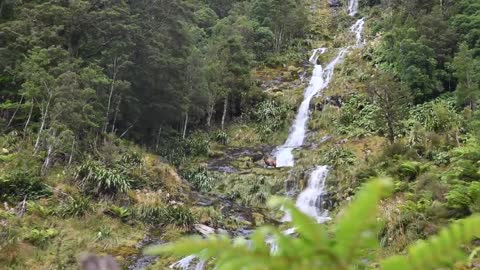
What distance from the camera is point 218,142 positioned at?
27562 millimetres

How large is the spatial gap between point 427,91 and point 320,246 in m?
26.2

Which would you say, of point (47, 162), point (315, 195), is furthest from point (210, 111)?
point (47, 162)

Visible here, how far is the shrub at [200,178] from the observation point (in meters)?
20.7

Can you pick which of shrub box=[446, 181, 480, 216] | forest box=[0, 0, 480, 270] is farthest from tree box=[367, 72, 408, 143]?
shrub box=[446, 181, 480, 216]

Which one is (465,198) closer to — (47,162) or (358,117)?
(47,162)

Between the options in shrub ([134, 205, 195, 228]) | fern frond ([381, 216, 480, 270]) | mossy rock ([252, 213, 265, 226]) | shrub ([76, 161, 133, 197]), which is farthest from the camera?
mossy rock ([252, 213, 265, 226])

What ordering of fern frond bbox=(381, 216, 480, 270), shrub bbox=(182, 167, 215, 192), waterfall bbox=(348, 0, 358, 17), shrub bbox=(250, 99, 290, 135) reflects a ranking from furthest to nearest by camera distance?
waterfall bbox=(348, 0, 358, 17)
shrub bbox=(250, 99, 290, 135)
shrub bbox=(182, 167, 215, 192)
fern frond bbox=(381, 216, 480, 270)

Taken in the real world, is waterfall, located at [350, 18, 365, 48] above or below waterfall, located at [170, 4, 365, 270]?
above

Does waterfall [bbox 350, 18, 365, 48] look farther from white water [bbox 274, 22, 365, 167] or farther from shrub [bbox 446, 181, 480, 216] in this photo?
shrub [bbox 446, 181, 480, 216]

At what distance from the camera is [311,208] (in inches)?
730

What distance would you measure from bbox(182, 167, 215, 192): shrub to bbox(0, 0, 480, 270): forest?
0.07 m

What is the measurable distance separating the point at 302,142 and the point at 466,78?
917 cm

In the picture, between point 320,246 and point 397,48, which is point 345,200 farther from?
point 320,246

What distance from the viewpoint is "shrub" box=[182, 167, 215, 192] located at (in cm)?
2072
